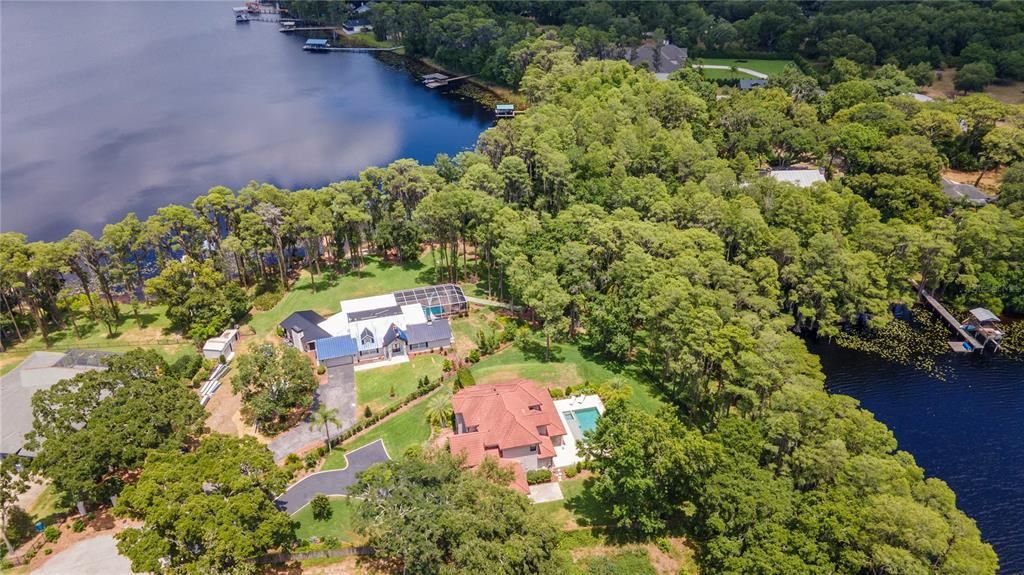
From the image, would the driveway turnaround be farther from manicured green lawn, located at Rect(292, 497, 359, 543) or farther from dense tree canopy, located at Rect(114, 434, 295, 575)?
dense tree canopy, located at Rect(114, 434, 295, 575)

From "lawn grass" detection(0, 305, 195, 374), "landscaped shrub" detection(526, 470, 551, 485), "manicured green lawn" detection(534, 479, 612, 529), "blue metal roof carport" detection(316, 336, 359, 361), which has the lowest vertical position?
"manicured green lawn" detection(534, 479, 612, 529)

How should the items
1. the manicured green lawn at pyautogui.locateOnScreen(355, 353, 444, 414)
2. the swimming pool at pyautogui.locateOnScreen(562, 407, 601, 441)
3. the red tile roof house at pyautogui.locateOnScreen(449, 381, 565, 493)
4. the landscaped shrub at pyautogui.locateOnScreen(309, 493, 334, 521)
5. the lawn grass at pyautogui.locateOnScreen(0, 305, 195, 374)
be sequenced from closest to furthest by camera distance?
the landscaped shrub at pyautogui.locateOnScreen(309, 493, 334, 521) < the red tile roof house at pyautogui.locateOnScreen(449, 381, 565, 493) < the swimming pool at pyautogui.locateOnScreen(562, 407, 601, 441) < the manicured green lawn at pyautogui.locateOnScreen(355, 353, 444, 414) < the lawn grass at pyautogui.locateOnScreen(0, 305, 195, 374)

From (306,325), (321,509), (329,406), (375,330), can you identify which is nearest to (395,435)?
(329,406)

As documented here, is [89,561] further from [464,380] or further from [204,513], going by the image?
[464,380]

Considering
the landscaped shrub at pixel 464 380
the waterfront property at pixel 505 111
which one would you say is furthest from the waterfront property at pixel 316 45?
the landscaped shrub at pixel 464 380

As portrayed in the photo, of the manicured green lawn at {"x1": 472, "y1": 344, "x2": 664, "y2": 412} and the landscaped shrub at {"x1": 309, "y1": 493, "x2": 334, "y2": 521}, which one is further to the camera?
the manicured green lawn at {"x1": 472, "y1": 344, "x2": 664, "y2": 412}

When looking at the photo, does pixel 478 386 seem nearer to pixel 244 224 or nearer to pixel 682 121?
pixel 244 224

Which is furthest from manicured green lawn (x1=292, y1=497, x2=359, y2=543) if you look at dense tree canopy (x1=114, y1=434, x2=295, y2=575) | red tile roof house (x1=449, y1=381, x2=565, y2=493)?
red tile roof house (x1=449, y1=381, x2=565, y2=493)

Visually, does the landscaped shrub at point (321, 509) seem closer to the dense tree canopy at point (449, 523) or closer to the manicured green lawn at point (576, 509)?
the dense tree canopy at point (449, 523)
